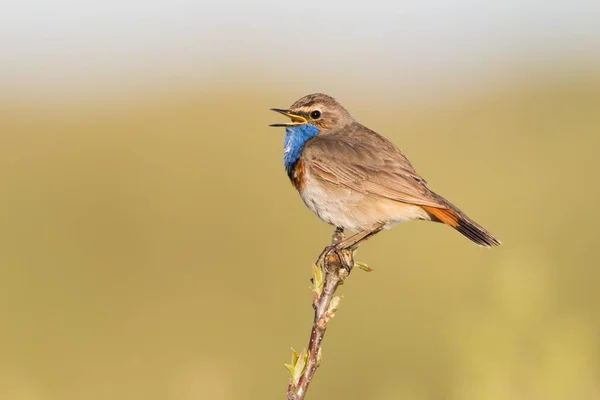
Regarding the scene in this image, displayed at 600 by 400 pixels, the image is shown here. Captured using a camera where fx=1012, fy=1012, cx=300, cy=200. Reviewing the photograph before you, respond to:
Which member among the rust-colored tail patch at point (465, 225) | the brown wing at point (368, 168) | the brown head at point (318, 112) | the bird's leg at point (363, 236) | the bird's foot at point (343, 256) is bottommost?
the bird's leg at point (363, 236)

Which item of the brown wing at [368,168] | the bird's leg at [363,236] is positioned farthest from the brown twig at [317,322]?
the brown wing at [368,168]

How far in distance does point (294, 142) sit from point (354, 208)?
2.37ft

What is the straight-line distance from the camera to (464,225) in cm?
632

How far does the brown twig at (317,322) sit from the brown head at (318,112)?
293 cm

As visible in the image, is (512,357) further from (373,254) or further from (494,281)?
(373,254)

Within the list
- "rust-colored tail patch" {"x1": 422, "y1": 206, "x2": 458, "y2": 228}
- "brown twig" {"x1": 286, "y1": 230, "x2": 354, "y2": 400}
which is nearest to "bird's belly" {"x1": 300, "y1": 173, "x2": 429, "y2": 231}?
"rust-colored tail patch" {"x1": 422, "y1": 206, "x2": 458, "y2": 228}

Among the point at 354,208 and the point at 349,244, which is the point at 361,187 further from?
the point at 349,244

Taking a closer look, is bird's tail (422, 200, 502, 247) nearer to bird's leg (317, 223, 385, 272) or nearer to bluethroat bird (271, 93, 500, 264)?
bluethroat bird (271, 93, 500, 264)

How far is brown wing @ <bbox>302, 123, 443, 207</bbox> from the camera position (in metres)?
6.55

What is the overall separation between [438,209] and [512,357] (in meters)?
1.67

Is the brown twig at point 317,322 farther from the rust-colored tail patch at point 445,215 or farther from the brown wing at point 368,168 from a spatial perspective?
the brown wing at point 368,168

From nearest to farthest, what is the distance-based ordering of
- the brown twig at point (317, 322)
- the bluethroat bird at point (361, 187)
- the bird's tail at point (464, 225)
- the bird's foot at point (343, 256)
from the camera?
the brown twig at point (317, 322), the bird's foot at point (343, 256), the bird's tail at point (464, 225), the bluethroat bird at point (361, 187)

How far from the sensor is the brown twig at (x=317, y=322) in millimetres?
3256

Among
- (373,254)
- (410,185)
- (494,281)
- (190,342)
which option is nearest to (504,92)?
(373,254)
